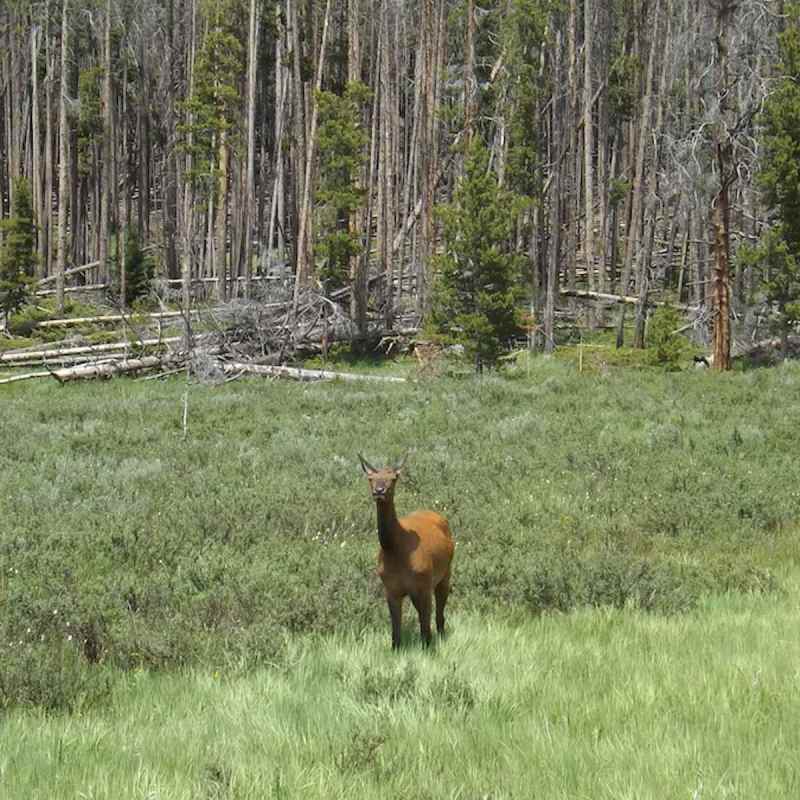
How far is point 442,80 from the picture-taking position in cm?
3456

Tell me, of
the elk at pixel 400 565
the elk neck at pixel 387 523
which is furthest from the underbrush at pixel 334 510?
the elk neck at pixel 387 523

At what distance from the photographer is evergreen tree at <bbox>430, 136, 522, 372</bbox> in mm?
24859

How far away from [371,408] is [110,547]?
386 inches

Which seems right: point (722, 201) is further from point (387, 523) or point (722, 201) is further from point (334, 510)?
point (387, 523)

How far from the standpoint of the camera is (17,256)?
35.9m

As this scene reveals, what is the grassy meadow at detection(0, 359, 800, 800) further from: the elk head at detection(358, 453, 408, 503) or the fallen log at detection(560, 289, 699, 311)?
the fallen log at detection(560, 289, 699, 311)

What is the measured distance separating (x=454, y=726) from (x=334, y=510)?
6075 mm

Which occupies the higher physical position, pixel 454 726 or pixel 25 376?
pixel 454 726

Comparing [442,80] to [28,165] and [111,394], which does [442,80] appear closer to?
[111,394]

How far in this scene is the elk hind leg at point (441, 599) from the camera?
658cm

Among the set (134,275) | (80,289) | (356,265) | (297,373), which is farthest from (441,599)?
(80,289)

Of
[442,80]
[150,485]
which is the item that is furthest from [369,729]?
[442,80]

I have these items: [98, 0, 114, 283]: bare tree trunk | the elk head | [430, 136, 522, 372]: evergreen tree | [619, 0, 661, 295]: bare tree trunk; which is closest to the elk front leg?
the elk head

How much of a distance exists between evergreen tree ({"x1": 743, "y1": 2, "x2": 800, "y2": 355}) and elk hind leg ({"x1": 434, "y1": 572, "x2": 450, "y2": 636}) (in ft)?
65.2
